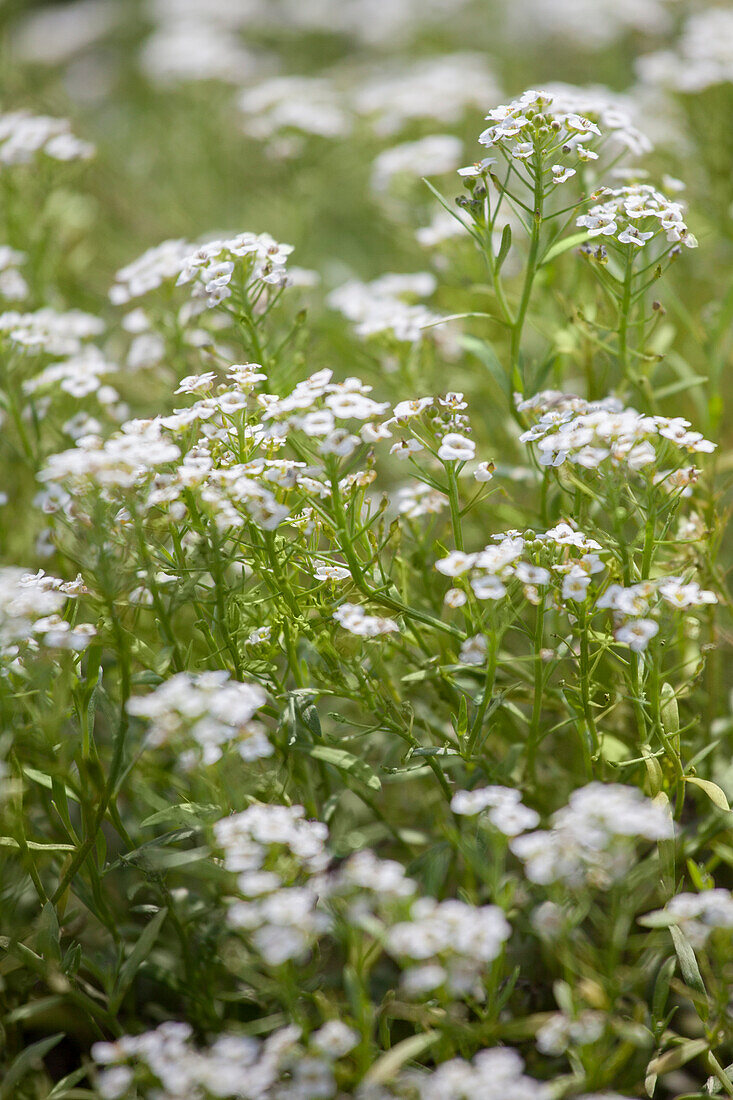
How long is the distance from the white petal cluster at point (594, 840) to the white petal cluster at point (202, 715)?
0.45 m

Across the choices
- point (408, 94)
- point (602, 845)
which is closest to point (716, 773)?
point (602, 845)

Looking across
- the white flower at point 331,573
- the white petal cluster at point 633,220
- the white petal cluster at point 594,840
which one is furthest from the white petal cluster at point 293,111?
the white petal cluster at point 594,840

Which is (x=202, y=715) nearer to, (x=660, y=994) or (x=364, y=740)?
(x=364, y=740)

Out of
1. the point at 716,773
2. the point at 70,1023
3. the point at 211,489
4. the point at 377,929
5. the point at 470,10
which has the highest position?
the point at 470,10

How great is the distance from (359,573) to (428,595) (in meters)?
0.43

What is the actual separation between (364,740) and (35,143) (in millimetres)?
2076

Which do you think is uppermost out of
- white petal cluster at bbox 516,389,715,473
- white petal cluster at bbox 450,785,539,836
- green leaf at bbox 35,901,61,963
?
white petal cluster at bbox 516,389,715,473

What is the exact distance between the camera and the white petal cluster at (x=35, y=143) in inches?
116

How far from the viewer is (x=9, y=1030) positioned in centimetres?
Result: 192

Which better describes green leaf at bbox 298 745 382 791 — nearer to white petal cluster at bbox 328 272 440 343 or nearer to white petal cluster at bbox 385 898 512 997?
white petal cluster at bbox 385 898 512 997

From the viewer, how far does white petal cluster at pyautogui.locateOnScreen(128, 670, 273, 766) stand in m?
1.46

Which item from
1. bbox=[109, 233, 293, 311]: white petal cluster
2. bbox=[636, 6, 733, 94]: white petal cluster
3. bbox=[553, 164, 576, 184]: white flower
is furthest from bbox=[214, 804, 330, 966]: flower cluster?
bbox=[636, 6, 733, 94]: white petal cluster

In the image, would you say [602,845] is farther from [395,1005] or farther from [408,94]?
[408,94]

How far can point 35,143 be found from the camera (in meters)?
2.92
